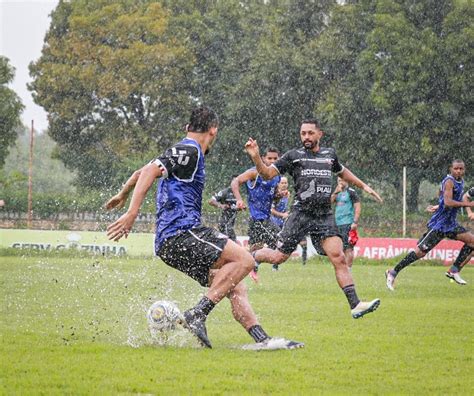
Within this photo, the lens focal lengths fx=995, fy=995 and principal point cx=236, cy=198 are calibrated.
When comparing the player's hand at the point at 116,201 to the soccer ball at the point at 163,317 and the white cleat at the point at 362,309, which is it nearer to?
the soccer ball at the point at 163,317

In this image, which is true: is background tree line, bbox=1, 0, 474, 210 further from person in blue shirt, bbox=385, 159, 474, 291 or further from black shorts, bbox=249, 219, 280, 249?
person in blue shirt, bbox=385, 159, 474, 291

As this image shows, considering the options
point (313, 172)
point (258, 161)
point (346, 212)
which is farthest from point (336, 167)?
point (346, 212)

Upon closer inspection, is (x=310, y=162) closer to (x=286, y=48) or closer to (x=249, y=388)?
(x=249, y=388)

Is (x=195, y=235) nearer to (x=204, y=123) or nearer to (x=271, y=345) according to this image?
A: (x=204, y=123)

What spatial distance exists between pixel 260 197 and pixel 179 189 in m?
8.57

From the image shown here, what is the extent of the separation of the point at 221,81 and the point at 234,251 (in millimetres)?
39316

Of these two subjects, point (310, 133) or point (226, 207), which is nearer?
point (310, 133)

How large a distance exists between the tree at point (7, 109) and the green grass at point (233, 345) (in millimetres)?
30810

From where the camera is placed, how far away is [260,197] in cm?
1630

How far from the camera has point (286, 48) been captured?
44062mm

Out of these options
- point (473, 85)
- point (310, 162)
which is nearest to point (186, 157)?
point (310, 162)

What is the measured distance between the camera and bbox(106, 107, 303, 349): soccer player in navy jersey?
775 centimetres

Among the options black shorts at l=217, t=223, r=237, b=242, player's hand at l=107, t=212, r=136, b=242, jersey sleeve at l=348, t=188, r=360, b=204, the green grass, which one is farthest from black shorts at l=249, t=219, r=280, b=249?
player's hand at l=107, t=212, r=136, b=242

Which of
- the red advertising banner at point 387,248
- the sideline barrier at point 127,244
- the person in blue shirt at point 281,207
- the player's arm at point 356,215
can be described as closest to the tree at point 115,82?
the sideline barrier at point 127,244
